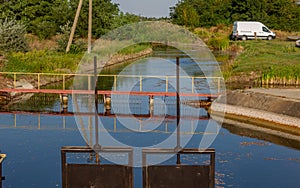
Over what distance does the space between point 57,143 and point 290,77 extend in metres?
16.4

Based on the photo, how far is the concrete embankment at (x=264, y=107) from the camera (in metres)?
21.9

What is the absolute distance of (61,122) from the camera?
23828mm

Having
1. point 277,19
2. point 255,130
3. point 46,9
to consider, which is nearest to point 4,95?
point 255,130

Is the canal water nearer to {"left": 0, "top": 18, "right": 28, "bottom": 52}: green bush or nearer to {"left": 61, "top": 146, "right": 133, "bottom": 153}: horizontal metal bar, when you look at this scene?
{"left": 61, "top": 146, "right": 133, "bottom": 153}: horizontal metal bar

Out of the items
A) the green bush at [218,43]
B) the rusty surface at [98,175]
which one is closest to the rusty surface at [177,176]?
the rusty surface at [98,175]

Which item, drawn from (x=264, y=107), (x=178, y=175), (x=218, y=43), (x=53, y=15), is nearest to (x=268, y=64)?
(x=264, y=107)

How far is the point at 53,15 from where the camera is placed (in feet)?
182

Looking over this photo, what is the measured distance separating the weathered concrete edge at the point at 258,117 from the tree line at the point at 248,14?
45.9 m

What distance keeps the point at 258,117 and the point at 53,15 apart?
36.4 meters

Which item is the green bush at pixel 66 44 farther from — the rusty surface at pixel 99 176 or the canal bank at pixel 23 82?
the rusty surface at pixel 99 176

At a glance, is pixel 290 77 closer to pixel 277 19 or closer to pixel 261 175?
pixel 261 175

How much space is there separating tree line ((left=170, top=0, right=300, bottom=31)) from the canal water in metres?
41.6

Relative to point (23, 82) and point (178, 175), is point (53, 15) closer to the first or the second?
point (23, 82)

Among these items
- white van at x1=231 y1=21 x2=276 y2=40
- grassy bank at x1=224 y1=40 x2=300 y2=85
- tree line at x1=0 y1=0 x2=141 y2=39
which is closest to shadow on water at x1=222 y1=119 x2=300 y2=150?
grassy bank at x1=224 y1=40 x2=300 y2=85
